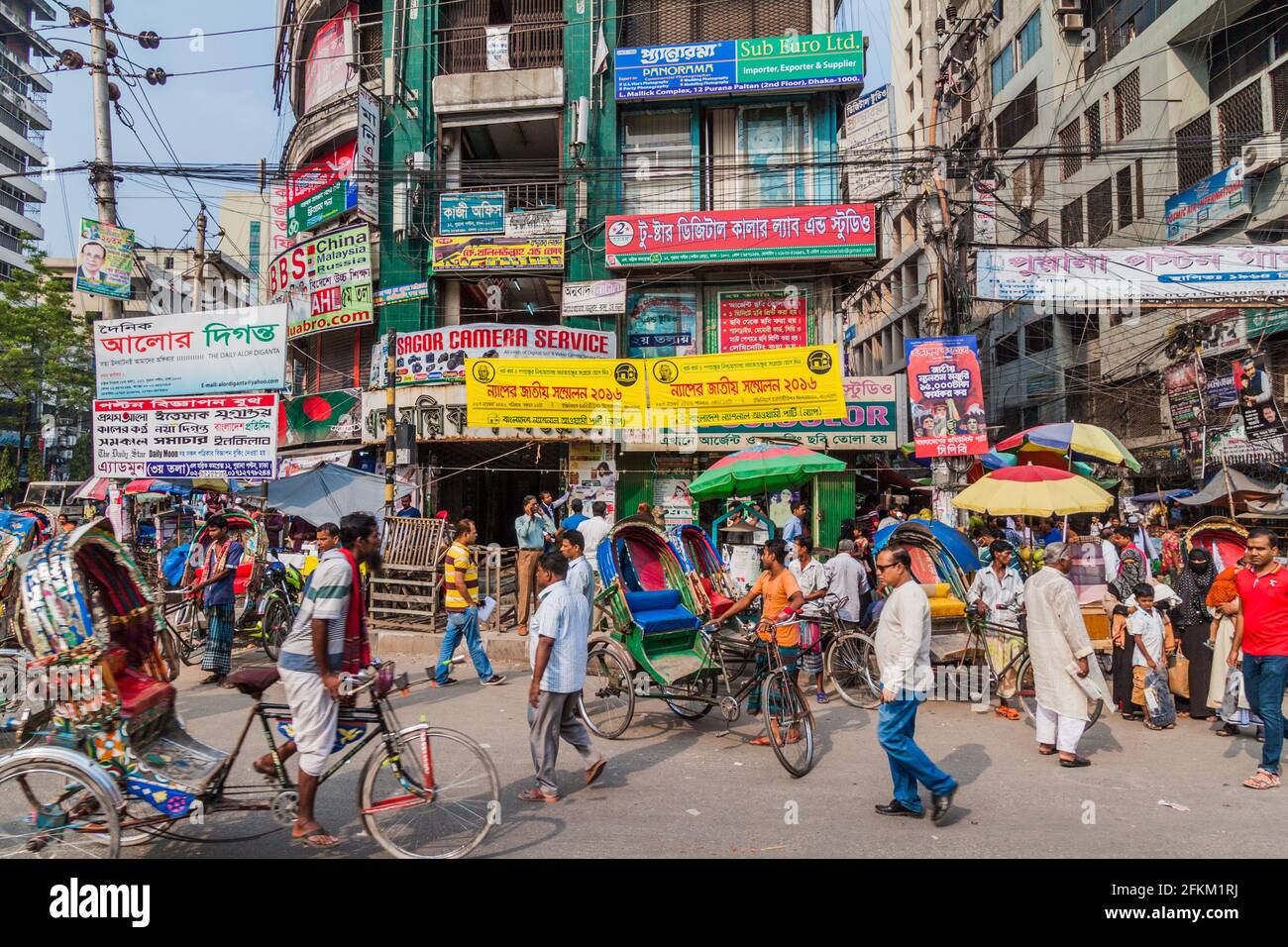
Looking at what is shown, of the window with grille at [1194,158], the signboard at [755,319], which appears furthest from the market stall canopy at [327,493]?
the window with grille at [1194,158]

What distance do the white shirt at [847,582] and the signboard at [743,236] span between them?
31.7ft

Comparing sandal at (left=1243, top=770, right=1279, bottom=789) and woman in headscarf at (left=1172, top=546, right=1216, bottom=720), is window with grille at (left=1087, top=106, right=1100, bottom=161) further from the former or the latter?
sandal at (left=1243, top=770, right=1279, bottom=789)

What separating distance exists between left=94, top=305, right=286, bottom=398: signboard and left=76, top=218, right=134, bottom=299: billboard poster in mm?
653

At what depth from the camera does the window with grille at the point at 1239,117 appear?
60.4 feet

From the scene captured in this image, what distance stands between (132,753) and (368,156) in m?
16.5

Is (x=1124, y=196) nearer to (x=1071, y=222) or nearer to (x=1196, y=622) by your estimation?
(x=1071, y=222)

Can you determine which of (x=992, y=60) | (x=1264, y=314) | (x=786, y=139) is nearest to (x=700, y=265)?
(x=786, y=139)

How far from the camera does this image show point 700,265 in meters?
17.9

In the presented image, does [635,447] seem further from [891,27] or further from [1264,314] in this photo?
[891,27]

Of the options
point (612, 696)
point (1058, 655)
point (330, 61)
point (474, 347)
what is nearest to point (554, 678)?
point (612, 696)

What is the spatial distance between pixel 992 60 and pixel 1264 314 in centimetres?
1938

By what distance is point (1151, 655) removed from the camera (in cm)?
770

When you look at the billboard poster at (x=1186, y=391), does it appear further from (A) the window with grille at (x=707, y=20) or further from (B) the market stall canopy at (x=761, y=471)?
(A) the window with grille at (x=707, y=20)

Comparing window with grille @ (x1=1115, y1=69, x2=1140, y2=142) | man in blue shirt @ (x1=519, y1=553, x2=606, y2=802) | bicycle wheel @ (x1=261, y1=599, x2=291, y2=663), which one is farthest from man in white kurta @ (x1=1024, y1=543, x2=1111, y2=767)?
window with grille @ (x1=1115, y1=69, x2=1140, y2=142)
